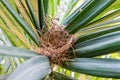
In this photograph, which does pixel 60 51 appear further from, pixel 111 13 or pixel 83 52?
pixel 111 13

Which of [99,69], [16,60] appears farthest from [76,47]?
[16,60]

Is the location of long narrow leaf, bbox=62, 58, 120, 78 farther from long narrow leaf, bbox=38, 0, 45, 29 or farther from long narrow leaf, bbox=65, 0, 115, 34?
long narrow leaf, bbox=38, 0, 45, 29

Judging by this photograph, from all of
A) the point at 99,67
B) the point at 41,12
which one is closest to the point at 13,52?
the point at 99,67

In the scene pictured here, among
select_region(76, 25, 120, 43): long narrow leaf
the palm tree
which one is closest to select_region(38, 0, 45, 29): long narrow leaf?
the palm tree

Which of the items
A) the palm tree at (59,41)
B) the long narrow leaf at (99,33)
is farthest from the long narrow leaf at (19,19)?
the long narrow leaf at (99,33)

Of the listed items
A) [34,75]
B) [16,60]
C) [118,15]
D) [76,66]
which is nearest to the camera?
[34,75]

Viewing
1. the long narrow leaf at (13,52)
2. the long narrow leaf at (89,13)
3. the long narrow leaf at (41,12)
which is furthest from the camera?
the long narrow leaf at (41,12)

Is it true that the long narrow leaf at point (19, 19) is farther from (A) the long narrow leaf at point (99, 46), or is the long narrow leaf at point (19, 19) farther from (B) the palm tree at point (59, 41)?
(A) the long narrow leaf at point (99, 46)

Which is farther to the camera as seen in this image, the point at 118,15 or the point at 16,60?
the point at 16,60
